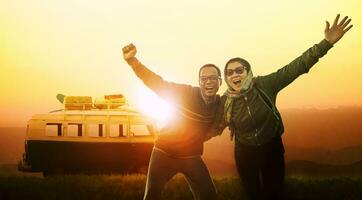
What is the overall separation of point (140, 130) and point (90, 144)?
28.7 inches

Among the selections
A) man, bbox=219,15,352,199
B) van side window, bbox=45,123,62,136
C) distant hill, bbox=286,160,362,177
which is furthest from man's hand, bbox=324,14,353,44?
van side window, bbox=45,123,62,136

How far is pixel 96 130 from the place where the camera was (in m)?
6.85

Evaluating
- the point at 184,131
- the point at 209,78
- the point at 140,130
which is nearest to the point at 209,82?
the point at 209,78

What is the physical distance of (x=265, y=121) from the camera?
5.80 metres

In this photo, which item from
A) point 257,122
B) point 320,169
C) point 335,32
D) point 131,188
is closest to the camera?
point 335,32

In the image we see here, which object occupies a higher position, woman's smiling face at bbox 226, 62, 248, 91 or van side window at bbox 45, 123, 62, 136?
woman's smiling face at bbox 226, 62, 248, 91

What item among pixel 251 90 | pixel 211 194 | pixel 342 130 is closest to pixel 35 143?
pixel 211 194

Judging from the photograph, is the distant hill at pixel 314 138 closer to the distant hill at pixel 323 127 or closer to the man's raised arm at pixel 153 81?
the distant hill at pixel 323 127

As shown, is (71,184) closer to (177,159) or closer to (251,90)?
(177,159)

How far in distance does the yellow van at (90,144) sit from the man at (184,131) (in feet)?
3.20

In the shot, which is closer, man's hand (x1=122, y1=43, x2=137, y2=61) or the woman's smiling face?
man's hand (x1=122, y1=43, x2=137, y2=61)

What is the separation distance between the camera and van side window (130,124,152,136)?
6.75 m

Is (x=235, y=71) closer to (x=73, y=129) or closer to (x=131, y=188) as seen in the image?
(x=131, y=188)

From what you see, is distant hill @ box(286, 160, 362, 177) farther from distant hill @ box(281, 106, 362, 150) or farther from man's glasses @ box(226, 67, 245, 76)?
man's glasses @ box(226, 67, 245, 76)
